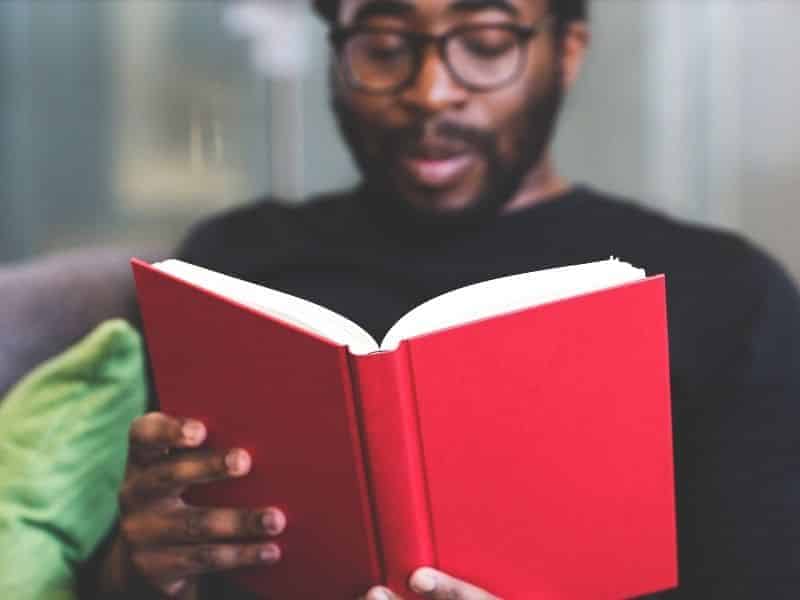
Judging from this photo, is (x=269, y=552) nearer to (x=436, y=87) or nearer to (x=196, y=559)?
(x=196, y=559)

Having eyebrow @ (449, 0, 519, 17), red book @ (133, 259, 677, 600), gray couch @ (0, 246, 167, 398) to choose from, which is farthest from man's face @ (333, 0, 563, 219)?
red book @ (133, 259, 677, 600)

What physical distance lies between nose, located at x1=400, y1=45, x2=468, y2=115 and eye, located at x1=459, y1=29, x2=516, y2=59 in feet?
0.12

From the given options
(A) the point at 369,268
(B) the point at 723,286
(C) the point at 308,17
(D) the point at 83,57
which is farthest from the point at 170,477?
(D) the point at 83,57

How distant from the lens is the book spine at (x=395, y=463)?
1.80 feet

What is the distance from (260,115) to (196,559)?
1.11 metres

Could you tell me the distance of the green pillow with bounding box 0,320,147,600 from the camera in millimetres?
822

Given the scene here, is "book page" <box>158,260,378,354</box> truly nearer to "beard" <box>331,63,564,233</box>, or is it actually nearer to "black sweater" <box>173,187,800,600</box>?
"black sweater" <box>173,187,800,600</box>

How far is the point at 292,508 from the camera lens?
25.2 inches

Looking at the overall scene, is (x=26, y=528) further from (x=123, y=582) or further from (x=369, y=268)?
(x=369, y=268)

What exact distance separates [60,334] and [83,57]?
0.87 metres

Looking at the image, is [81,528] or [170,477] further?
[81,528]

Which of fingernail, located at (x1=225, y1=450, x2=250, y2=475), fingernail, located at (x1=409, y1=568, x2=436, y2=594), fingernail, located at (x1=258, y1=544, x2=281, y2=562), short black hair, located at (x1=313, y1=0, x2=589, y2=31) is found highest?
short black hair, located at (x1=313, y1=0, x2=589, y2=31)

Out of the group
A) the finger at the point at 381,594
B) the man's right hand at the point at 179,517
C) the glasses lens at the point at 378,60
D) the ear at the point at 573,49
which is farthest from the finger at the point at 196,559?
the ear at the point at 573,49

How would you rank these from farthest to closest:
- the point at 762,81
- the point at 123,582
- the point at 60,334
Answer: the point at 762,81, the point at 60,334, the point at 123,582
